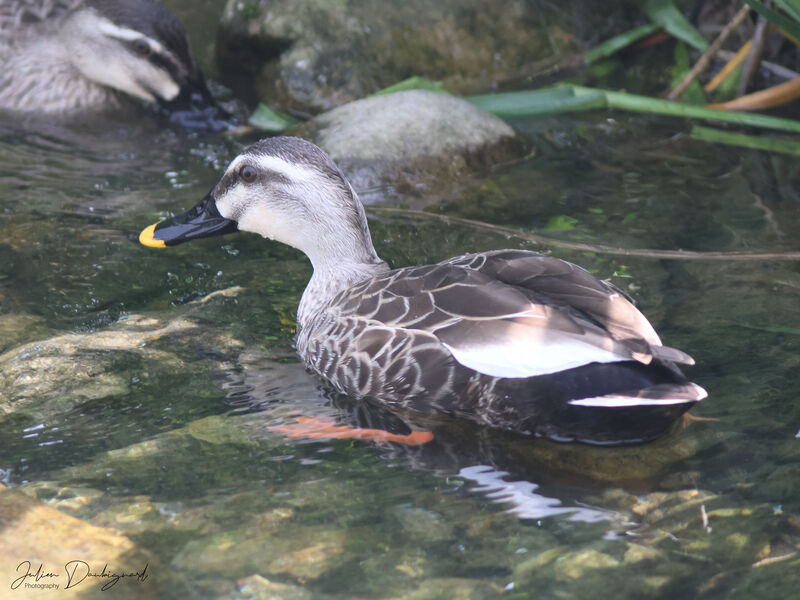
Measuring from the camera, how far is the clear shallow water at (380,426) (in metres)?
3.35

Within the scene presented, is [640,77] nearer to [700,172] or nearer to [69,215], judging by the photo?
[700,172]

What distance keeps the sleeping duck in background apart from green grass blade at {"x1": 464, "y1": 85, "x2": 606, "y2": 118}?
7.82 ft

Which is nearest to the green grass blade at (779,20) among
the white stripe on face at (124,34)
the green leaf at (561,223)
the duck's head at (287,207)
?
the green leaf at (561,223)

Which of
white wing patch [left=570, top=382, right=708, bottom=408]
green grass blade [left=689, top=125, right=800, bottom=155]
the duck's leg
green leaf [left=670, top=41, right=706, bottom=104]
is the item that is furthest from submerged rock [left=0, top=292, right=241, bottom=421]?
green leaf [left=670, top=41, right=706, bottom=104]

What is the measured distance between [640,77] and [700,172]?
6.76 feet

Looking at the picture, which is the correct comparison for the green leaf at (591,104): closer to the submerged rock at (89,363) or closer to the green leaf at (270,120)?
the green leaf at (270,120)

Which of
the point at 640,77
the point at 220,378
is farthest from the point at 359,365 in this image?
the point at 640,77

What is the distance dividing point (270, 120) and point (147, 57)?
1.17 meters

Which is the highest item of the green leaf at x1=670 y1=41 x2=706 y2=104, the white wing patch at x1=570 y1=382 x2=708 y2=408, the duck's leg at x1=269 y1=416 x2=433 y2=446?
the green leaf at x1=670 y1=41 x2=706 y2=104

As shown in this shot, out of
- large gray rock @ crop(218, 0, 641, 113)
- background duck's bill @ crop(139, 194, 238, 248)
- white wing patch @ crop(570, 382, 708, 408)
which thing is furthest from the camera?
large gray rock @ crop(218, 0, 641, 113)

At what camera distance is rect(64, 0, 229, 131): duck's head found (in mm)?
7961

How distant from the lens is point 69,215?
6.46 metres

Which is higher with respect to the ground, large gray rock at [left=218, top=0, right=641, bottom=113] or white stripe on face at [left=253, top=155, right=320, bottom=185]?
large gray rock at [left=218, top=0, right=641, bottom=113]
